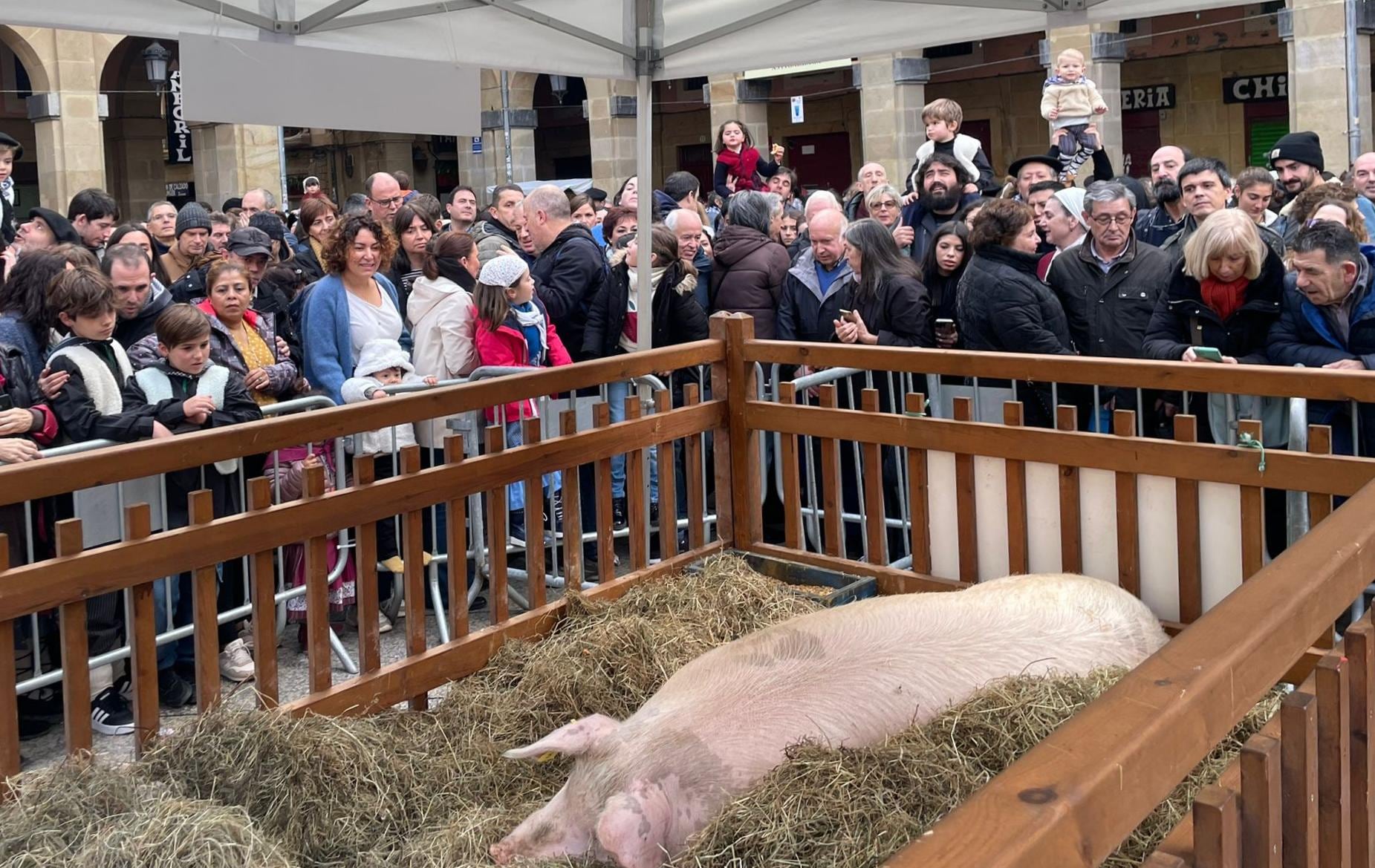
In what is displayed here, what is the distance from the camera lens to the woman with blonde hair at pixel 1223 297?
5082 millimetres

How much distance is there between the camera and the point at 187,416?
503 cm

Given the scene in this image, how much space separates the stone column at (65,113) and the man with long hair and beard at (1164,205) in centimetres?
1679

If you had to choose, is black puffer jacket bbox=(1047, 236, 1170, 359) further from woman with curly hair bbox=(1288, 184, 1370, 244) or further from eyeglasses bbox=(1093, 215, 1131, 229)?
woman with curly hair bbox=(1288, 184, 1370, 244)

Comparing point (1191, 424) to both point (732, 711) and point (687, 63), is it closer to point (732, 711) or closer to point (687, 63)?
point (732, 711)

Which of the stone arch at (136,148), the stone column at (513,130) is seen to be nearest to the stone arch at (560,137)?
the stone column at (513,130)

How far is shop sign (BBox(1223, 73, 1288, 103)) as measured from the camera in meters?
20.3

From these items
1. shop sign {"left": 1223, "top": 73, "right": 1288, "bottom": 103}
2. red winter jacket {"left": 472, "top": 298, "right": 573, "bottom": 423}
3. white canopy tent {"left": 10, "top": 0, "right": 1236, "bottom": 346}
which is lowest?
red winter jacket {"left": 472, "top": 298, "right": 573, "bottom": 423}

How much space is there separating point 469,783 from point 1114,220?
3.72 meters

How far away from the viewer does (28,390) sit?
16.2 feet

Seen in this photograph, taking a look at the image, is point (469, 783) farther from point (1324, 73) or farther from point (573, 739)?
point (1324, 73)

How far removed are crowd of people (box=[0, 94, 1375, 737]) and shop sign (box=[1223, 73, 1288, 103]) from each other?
13.4m

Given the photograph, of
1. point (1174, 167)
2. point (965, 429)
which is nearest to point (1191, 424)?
point (965, 429)

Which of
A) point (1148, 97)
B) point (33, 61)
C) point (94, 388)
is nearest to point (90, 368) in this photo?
point (94, 388)

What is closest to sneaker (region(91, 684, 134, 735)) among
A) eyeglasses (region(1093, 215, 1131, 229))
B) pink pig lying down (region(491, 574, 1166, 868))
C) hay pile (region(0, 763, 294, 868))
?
hay pile (region(0, 763, 294, 868))
